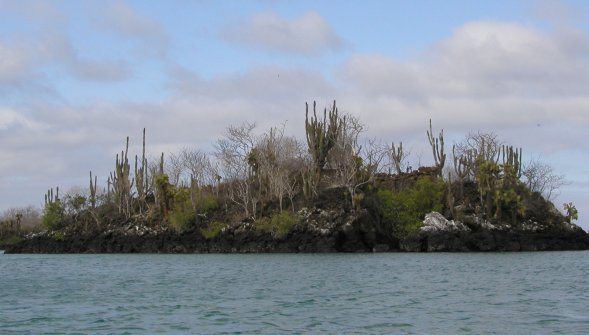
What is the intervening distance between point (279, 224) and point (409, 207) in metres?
11.3

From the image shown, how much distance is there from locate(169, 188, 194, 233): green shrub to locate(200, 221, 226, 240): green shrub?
2.06 meters

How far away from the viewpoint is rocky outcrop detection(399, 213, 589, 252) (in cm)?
6506

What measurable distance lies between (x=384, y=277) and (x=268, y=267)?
32.2ft

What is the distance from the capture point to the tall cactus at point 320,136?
70250 mm

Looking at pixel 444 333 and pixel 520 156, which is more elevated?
pixel 520 156

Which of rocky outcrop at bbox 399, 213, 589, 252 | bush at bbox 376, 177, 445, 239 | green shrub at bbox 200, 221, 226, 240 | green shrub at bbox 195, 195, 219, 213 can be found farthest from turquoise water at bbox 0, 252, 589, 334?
green shrub at bbox 195, 195, 219, 213

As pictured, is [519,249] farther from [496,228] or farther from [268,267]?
[268,267]

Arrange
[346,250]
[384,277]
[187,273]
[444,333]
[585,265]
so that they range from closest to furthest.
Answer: [444,333], [384,277], [187,273], [585,265], [346,250]

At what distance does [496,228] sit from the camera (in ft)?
217

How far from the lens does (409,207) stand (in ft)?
→ 230

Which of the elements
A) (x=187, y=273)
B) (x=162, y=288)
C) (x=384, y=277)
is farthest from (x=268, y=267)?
(x=162, y=288)


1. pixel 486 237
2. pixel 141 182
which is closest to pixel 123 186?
pixel 141 182

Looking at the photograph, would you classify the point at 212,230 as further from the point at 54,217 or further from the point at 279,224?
the point at 54,217

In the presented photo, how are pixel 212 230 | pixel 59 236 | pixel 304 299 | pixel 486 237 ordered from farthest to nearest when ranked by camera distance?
pixel 59 236, pixel 212 230, pixel 486 237, pixel 304 299
